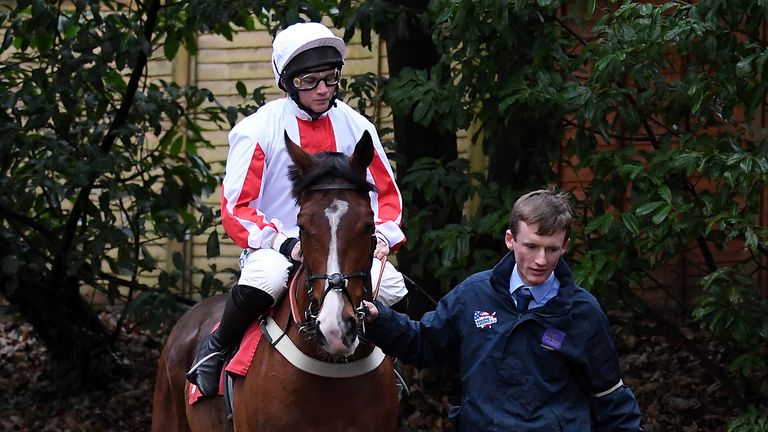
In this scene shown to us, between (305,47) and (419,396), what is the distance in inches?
178

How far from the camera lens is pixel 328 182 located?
15.3ft

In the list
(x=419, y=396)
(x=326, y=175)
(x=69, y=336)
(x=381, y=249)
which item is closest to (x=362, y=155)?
(x=326, y=175)

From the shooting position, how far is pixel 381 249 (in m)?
4.98

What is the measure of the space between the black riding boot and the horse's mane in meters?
0.56

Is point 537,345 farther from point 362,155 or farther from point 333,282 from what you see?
point 362,155

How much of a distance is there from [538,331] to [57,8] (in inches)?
220

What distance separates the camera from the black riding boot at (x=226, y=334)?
5.08 meters

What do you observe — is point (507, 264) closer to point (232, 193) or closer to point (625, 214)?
point (232, 193)

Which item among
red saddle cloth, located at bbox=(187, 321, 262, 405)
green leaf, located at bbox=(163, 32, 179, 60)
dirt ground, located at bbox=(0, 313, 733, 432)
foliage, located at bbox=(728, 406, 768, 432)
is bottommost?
dirt ground, located at bbox=(0, 313, 733, 432)

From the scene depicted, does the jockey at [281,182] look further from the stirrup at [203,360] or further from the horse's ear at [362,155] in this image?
the horse's ear at [362,155]

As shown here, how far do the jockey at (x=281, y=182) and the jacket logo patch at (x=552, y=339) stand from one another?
89 cm

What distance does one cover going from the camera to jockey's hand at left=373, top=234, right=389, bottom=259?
16.2 ft

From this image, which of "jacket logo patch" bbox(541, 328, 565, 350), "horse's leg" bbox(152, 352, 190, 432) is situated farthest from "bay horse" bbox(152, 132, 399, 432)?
"horse's leg" bbox(152, 352, 190, 432)

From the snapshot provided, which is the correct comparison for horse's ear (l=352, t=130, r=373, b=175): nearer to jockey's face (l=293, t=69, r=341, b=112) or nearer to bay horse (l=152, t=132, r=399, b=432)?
bay horse (l=152, t=132, r=399, b=432)
